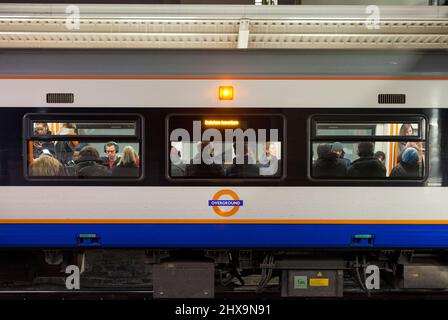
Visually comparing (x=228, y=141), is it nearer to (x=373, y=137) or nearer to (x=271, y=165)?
(x=271, y=165)

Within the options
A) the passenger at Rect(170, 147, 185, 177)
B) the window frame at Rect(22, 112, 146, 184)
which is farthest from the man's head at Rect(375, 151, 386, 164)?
the window frame at Rect(22, 112, 146, 184)

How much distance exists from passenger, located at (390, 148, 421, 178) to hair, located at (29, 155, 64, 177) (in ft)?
13.8

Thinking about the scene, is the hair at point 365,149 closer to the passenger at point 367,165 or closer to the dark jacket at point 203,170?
the passenger at point 367,165

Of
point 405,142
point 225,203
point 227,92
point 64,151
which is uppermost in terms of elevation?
point 227,92

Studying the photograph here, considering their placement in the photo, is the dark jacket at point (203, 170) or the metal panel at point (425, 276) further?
the metal panel at point (425, 276)

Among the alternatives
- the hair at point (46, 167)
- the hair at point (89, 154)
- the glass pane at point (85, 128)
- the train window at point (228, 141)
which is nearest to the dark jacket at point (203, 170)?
the train window at point (228, 141)

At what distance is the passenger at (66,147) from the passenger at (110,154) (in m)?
0.39

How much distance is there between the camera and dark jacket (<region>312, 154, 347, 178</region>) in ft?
17.7

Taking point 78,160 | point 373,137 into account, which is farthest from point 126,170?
point 373,137

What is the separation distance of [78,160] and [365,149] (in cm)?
362

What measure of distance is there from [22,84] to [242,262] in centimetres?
364

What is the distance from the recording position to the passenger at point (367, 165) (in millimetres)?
5406

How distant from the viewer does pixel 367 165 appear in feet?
17.8

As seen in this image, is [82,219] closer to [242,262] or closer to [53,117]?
[53,117]
